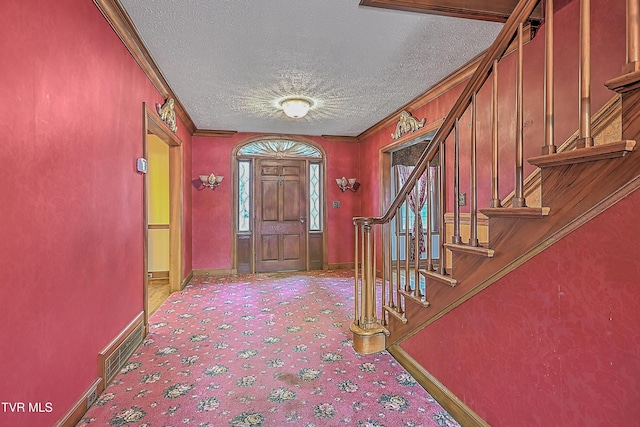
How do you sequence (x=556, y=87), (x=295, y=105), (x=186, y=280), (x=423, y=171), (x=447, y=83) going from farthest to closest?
A: (x=186, y=280), (x=295, y=105), (x=447, y=83), (x=556, y=87), (x=423, y=171)

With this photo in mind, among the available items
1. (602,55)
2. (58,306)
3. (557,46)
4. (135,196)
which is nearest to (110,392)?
(58,306)

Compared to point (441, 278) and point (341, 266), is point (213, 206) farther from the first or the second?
point (441, 278)

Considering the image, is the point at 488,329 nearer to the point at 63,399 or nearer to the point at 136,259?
the point at 63,399

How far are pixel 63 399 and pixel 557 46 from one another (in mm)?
3581

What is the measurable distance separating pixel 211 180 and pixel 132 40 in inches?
121

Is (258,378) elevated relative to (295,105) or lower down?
lower down

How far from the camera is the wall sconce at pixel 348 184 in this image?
5.86m

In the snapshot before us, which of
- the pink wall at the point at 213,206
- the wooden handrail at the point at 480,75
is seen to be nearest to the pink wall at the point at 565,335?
the wooden handrail at the point at 480,75

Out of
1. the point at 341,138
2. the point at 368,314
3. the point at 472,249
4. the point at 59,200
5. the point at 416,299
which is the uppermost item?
the point at 341,138

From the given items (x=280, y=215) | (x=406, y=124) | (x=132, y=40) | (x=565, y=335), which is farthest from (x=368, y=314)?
(x=280, y=215)

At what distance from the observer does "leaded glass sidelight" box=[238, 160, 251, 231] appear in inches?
223

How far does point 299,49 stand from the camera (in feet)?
8.74

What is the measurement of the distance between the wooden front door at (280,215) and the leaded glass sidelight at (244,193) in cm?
16

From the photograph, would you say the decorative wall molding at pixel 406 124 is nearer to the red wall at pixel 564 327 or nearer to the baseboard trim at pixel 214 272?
the red wall at pixel 564 327
